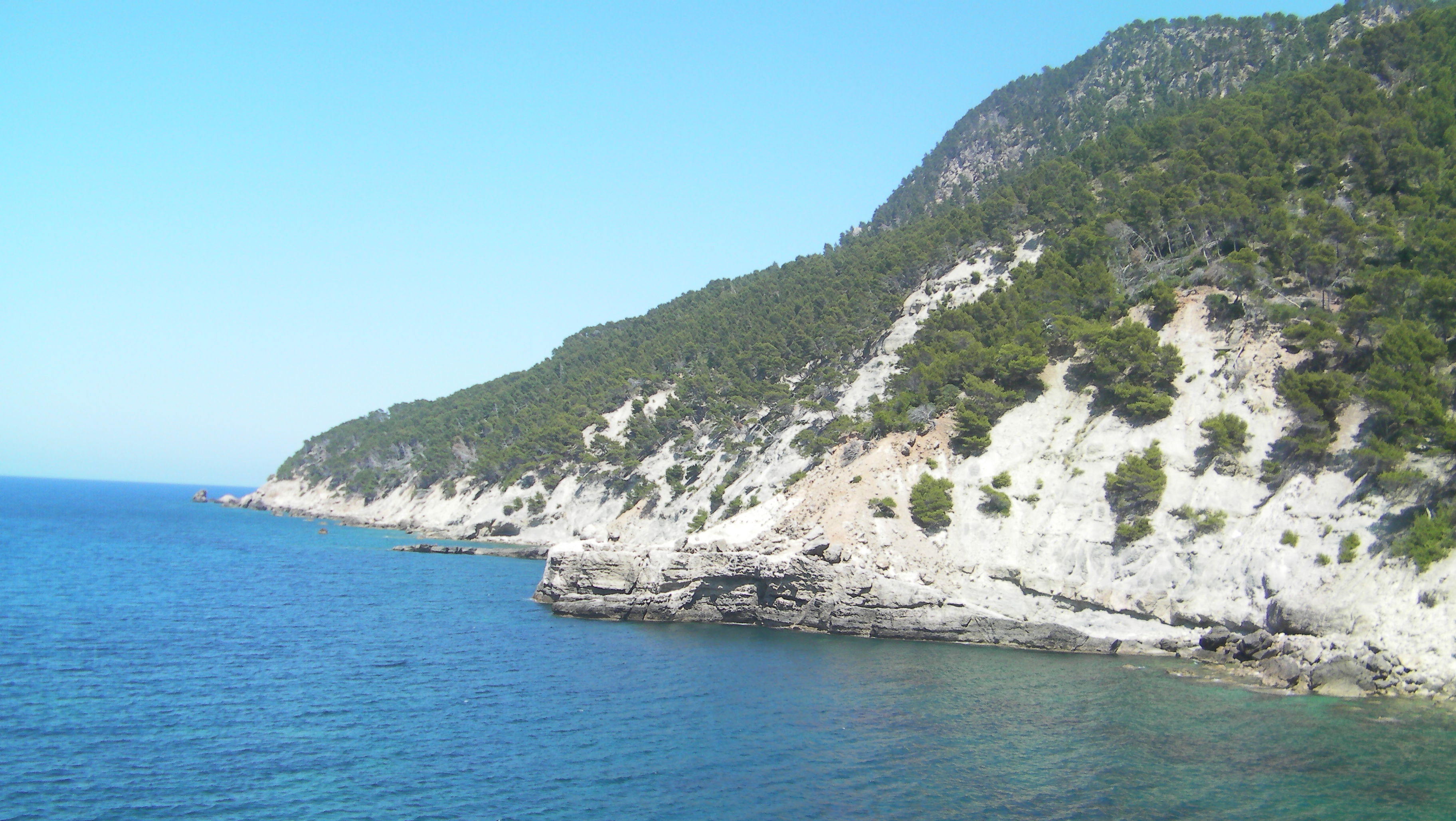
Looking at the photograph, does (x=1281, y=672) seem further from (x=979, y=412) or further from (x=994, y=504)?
(x=979, y=412)

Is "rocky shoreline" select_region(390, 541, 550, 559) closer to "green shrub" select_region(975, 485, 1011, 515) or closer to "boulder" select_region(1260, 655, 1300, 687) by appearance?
"green shrub" select_region(975, 485, 1011, 515)

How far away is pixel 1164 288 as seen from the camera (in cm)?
5778

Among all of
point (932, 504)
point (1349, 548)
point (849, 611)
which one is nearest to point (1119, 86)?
point (932, 504)

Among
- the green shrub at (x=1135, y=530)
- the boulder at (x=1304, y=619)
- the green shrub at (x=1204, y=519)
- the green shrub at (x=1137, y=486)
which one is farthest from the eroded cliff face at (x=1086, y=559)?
the green shrub at (x=1137, y=486)

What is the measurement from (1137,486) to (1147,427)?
5.54m

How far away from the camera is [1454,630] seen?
3400 cm

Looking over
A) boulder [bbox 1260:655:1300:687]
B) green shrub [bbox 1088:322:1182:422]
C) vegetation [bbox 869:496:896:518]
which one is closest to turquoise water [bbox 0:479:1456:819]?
boulder [bbox 1260:655:1300:687]

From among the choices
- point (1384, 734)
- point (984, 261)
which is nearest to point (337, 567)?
point (984, 261)

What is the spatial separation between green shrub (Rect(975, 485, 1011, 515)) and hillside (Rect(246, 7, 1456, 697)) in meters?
0.83

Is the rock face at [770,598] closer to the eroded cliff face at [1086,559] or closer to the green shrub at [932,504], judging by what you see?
the eroded cliff face at [1086,559]

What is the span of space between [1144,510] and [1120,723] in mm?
20079

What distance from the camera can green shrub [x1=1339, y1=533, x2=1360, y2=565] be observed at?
127 feet

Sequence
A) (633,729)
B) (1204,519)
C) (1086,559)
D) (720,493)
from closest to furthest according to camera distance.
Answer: (633,729), (1204,519), (1086,559), (720,493)

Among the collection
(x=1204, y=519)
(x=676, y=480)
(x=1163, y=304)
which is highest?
(x=1163, y=304)
